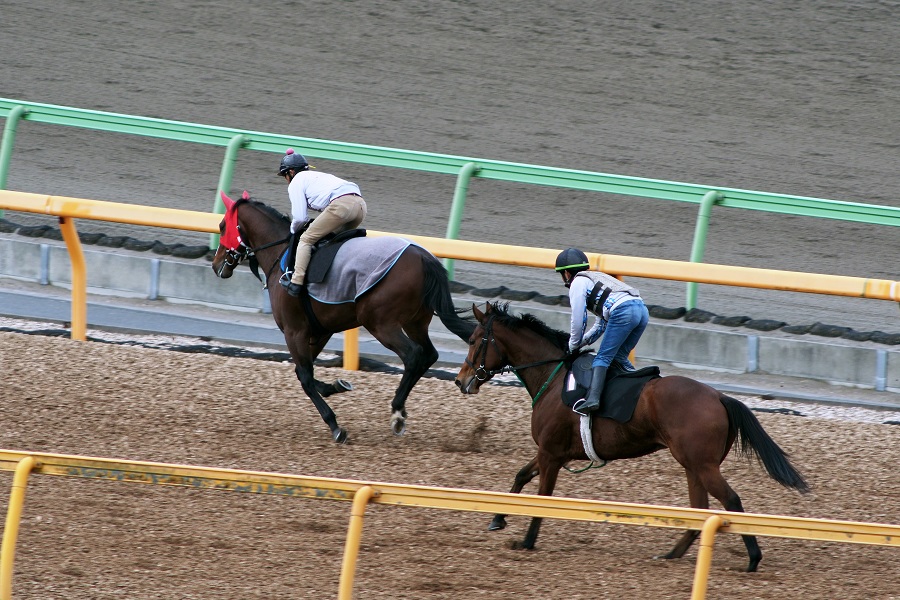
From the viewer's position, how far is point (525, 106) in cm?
1805

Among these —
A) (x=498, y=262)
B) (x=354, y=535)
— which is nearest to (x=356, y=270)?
(x=498, y=262)

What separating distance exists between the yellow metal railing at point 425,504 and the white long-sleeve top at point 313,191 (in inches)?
163

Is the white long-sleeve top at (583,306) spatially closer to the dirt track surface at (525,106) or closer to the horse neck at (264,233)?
the horse neck at (264,233)

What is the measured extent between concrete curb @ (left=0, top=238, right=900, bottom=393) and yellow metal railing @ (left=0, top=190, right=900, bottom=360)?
2.36ft

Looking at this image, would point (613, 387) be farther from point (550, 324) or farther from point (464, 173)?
point (464, 173)

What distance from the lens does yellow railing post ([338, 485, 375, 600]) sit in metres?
5.01

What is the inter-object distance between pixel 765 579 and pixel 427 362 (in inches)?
126

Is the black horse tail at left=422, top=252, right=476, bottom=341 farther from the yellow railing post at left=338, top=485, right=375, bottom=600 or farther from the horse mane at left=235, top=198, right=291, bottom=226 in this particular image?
the yellow railing post at left=338, top=485, right=375, bottom=600

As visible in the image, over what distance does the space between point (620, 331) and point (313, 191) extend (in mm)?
2925

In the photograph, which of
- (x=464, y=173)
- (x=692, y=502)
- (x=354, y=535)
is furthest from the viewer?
(x=464, y=173)

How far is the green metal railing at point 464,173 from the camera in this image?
1037 cm

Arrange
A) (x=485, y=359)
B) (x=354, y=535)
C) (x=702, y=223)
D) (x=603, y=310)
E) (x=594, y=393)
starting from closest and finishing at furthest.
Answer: (x=354, y=535) → (x=594, y=393) → (x=603, y=310) → (x=485, y=359) → (x=702, y=223)

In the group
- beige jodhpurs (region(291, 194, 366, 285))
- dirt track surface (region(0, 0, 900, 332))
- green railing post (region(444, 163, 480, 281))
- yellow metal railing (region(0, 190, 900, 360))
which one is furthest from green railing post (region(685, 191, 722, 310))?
beige jodhpurs (region(291, 194, 366, 285))

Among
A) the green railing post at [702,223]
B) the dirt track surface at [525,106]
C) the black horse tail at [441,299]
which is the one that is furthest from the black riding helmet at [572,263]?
the dirt track surface at [525,106]
